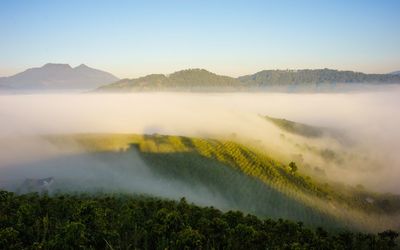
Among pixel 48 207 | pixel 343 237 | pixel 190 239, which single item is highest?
pixel 190 239

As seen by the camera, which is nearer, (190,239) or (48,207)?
(190,239)

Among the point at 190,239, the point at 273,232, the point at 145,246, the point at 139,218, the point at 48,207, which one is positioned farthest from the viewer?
the point at 48,207

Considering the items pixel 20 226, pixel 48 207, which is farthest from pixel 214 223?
pixel 48 207

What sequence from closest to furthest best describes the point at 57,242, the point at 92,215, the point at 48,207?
the point at 57,242 → the point at 92,215 → the point at 48,207

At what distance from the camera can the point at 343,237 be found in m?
100

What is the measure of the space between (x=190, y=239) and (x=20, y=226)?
27.5 metres

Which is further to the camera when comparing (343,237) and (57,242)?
(343,237)

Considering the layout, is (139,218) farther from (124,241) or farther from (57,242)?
(57,242)

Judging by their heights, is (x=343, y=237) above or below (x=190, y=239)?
below

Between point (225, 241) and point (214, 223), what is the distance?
669 cm

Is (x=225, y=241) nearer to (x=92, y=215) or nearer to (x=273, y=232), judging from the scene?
(x=273, y=232)

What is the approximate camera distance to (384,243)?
308ft

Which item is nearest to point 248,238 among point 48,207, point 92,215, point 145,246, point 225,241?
point 225,241

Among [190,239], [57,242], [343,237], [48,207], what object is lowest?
[343,237]
